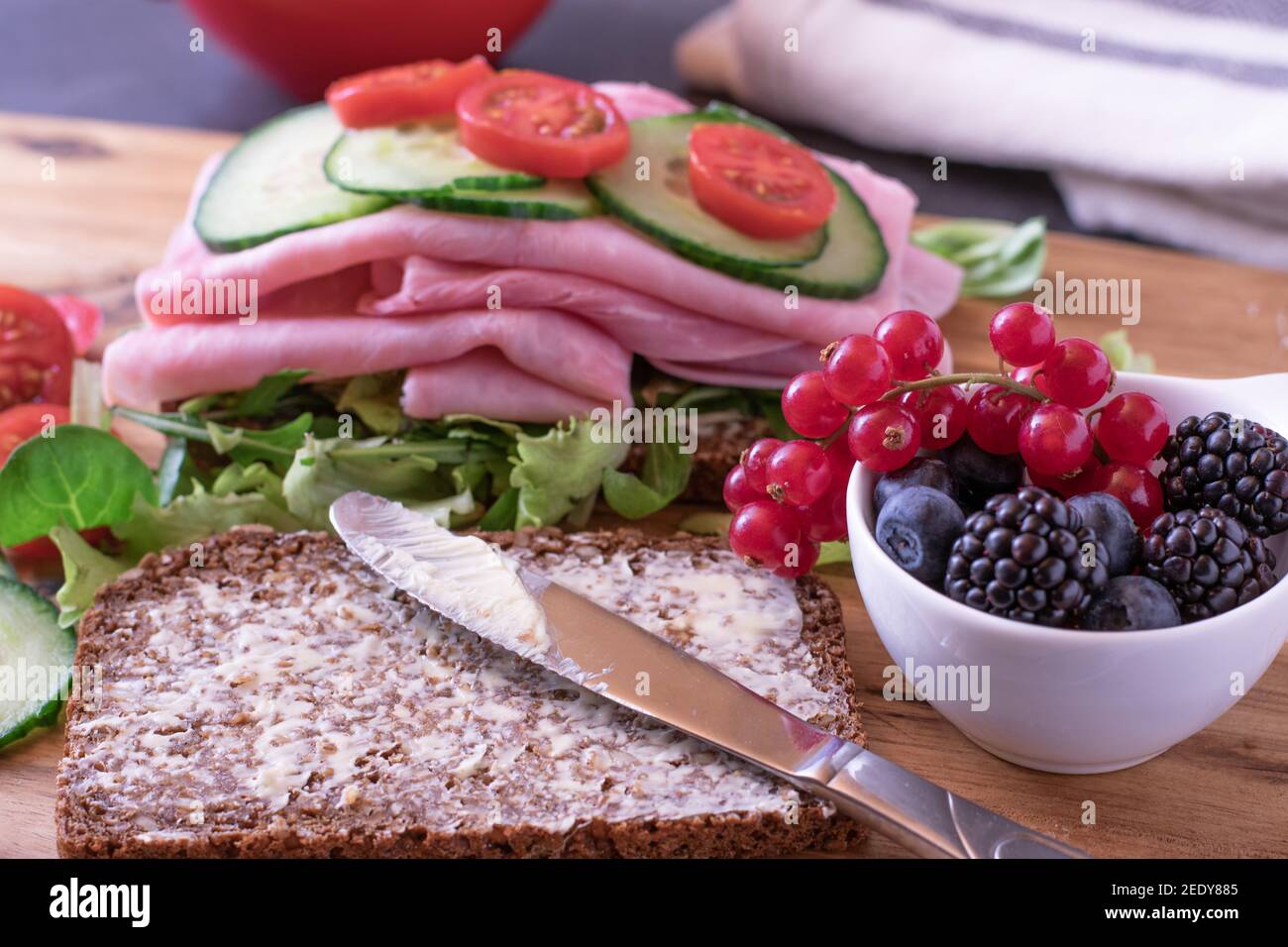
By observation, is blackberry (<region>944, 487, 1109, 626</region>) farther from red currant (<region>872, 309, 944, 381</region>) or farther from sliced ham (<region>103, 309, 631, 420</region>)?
sliced ham (<region>103, 309, 631, 420</region>)

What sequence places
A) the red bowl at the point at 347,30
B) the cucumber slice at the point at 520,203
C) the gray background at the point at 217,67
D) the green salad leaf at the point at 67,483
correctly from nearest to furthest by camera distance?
the green salad leaf at the point at 67,483 < the cucumber slice at the point at 520,203 < the red bowl at the point at 347,30 < the gray background at the point at 217,67

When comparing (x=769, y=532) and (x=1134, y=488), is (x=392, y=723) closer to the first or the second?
(x=769, y=532)

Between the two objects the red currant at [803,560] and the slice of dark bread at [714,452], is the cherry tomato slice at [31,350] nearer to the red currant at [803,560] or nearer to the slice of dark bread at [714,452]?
the slice of dark bread at [714,452]

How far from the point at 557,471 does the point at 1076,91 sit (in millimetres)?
2872

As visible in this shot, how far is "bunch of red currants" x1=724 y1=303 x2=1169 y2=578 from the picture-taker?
2.45 meters

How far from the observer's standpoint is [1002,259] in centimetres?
438

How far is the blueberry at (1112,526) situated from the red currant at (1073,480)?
15cm

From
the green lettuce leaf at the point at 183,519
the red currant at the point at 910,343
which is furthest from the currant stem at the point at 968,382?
the green lettuce leaf at the point at 183,519

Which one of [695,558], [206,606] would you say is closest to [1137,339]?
[695,558]

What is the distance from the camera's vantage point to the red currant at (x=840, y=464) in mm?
2760

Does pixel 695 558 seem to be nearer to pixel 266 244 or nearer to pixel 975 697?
pixel 975 697

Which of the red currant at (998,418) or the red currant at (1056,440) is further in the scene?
the red currant at (998,418)

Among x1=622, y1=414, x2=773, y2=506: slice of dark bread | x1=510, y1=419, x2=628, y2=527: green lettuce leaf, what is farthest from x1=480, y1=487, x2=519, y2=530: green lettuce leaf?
x1=622, y1=414, x2=773, y2=506: slice of dark bread

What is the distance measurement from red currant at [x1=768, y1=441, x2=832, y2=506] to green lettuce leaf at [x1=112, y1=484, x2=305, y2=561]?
1.32m
